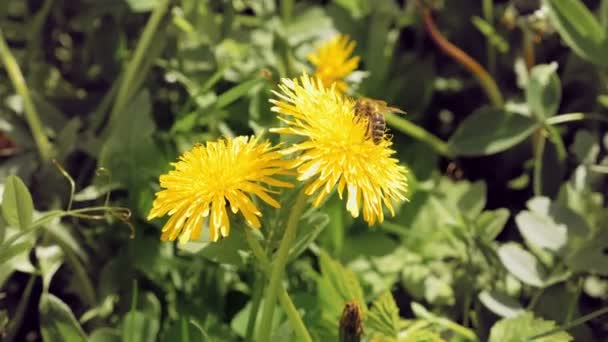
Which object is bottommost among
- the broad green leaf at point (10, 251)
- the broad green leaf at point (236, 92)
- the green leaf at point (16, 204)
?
the broad green leaf at point (10, 251)

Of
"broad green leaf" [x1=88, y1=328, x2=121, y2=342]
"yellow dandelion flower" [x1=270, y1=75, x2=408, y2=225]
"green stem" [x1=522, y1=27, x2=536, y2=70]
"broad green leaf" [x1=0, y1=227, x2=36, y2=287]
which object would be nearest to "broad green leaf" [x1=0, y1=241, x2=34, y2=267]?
"broad green leaf" [x1=0, y1=227, x2=36, y2=287]

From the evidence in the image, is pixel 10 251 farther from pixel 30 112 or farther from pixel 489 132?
pixel 489 132

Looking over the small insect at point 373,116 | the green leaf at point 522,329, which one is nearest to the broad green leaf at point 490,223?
the green leaf at point 522,329

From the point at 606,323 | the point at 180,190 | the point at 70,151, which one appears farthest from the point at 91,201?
the point at 606,323

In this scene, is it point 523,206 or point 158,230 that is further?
point 523,206

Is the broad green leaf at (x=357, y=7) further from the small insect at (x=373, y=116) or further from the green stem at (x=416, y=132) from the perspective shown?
the small insect at (x=373, y=116)

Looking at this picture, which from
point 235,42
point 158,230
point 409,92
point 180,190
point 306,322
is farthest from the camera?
point 409,92

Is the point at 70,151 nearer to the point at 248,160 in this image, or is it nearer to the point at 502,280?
the point at 248,160
